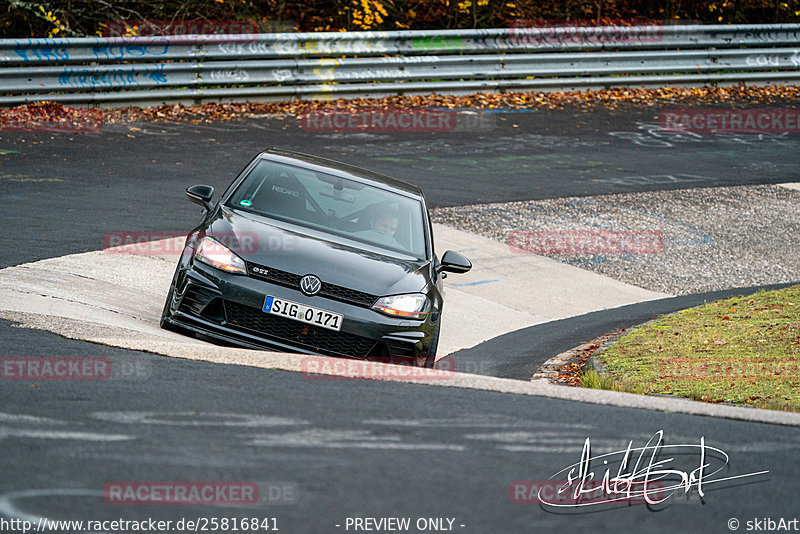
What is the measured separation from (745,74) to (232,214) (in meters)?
18.0

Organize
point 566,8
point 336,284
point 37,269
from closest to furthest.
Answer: point 336,284 → point 37,269 → point 566,8

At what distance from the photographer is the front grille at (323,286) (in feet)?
21.9

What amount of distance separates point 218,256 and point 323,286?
805mm

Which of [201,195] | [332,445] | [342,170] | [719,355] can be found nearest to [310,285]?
[201,195]

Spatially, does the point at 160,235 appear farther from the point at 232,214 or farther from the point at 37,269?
the point at 232,214

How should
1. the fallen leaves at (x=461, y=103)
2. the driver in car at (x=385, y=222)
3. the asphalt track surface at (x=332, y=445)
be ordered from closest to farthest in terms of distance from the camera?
1. the asphalt track surface at (x=332, y=445)
2. the driver in car at (x=385, y=222)
3. the fallen leaves at (x=461, y=103)

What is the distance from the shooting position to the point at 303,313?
21.7 feet

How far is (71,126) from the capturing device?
15.0 m

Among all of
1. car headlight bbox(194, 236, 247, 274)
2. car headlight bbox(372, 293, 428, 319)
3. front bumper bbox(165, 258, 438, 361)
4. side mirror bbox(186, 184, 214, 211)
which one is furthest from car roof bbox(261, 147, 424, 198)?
front bumper bbox(165, 258, 438, 361)

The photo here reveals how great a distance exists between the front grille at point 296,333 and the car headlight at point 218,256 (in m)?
0.25

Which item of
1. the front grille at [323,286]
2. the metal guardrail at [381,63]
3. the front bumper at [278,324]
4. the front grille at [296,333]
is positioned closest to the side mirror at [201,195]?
the front bumper at [278,324]

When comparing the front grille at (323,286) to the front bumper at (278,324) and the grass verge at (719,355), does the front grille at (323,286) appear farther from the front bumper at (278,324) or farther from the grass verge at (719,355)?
the grass verge at (719,355)

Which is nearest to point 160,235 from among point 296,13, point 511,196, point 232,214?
point 232,214

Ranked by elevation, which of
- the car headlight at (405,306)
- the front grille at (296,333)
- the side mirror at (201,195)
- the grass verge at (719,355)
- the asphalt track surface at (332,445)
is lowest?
the grass verge at (719,355)
